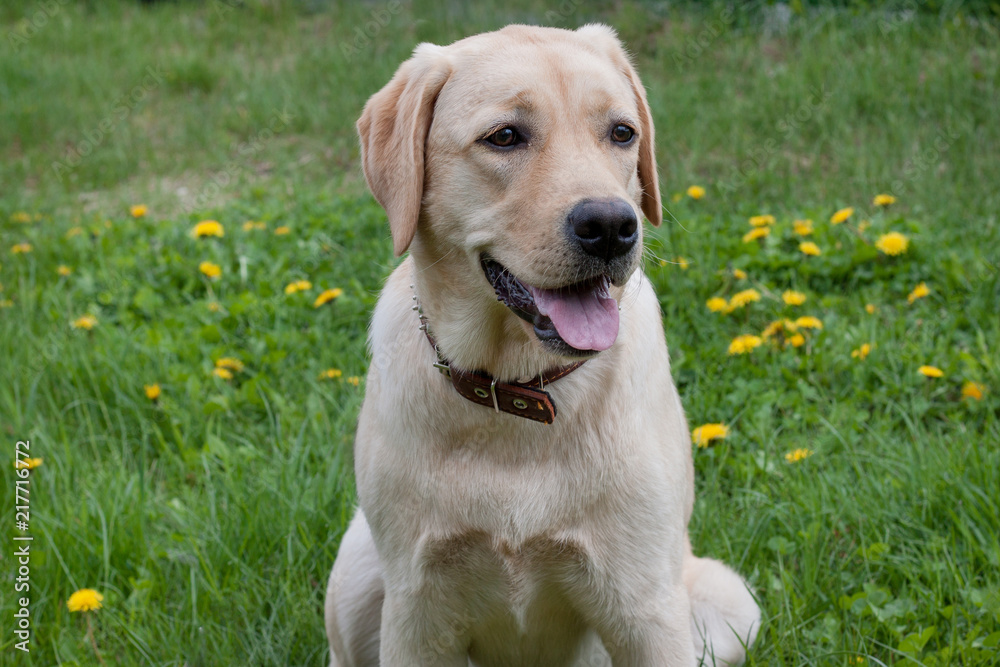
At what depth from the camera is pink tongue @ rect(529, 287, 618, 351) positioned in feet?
6.55

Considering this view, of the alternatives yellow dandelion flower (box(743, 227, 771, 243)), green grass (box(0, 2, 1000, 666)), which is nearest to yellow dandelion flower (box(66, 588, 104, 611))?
green grass (box(0, 2, 1000, 666))

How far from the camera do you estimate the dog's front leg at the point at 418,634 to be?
220cm

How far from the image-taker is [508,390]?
2115mm

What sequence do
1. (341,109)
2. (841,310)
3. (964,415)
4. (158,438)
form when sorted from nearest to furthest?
1. (964,415)
2. (158,438)
3. (841,310)
4. (341,109)

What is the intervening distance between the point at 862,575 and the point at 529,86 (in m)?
1.81

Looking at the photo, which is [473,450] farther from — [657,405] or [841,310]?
[841,310]

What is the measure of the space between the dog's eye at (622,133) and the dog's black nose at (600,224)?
1.05 ft

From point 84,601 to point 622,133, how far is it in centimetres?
214

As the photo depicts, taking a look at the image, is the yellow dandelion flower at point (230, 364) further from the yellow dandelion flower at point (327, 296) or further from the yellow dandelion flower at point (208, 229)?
the yellow dandelion flower at point (208, 229)

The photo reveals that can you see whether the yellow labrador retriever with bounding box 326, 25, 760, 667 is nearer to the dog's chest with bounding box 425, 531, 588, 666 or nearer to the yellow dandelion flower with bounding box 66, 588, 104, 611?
the dog's chest with bounding box 425, 531, 588, 666

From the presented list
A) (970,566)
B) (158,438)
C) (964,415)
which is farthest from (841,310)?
(158,438)

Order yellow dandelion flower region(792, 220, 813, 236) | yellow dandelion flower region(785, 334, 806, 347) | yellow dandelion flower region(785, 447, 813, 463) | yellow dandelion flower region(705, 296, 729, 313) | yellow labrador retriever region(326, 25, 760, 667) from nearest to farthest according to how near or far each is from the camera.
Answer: yellow labrador retriever region(326, 25, 760, 667)
yellow dandelion flower region(785, 447, 813, 463)
yellow dandelion flower region(785, 334, 806, 347)
yellow dandelion flower region(705, 296, 729, 313)
yellow dandelion flower region(792, 220, 813, 236)

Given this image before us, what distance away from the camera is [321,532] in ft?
10.2

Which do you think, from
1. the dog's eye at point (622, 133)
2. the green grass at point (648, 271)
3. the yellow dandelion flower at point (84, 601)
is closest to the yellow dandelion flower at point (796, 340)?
the green grass at point (648, 271)
